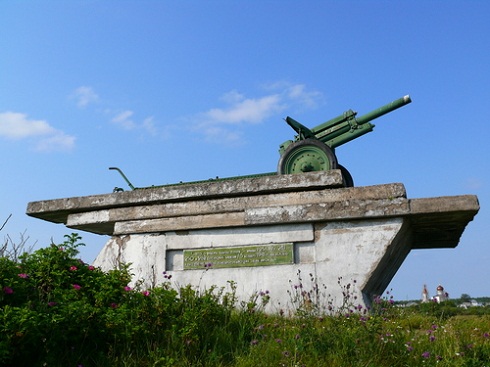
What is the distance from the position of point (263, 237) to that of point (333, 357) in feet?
8.91

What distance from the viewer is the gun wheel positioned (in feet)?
27.0

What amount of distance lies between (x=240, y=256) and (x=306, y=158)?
2.25 metres

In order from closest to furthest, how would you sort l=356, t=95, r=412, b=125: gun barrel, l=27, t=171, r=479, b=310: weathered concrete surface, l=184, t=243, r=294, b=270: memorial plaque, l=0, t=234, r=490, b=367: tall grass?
l=0, t=234, r=490, b=367: tall grass
l=27, t=171, r=479, b=310: weathered concrete surface
l=184, t=243, r=294, b=270: memorial plaque
l=356, t=95, r=412, b=125: gun barrel

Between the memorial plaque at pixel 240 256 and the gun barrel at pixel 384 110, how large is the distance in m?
4.13

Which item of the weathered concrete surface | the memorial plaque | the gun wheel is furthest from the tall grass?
the gun wheel

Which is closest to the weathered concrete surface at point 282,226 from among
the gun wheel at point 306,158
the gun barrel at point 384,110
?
the gun wheel at point 306,158

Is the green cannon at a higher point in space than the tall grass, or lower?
higher

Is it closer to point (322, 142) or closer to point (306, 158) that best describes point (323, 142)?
point (322, 142)

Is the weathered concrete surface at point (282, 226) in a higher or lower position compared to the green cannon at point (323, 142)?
lower

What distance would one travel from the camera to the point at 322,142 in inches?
343

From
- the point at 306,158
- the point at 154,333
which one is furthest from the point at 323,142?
the point at 154,333

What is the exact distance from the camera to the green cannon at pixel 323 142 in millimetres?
Answer: 8281

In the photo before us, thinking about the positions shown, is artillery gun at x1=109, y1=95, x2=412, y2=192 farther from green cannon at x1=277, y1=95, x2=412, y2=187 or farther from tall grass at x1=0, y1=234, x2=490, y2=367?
tall grass at x1=0, y1=234, x2=490, y2=367

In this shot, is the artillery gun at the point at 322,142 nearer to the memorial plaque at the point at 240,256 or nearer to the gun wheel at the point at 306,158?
the gun wheel at the point at 306,158
